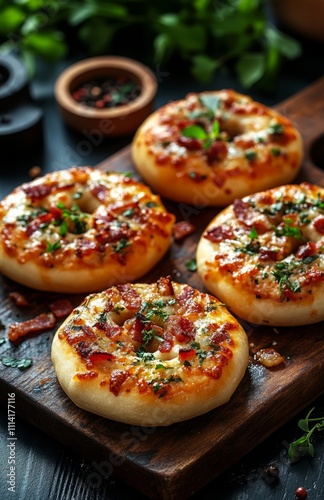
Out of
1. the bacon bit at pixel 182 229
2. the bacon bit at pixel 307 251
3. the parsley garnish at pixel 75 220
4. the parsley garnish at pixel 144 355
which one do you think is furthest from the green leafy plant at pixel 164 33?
the parsley garnish at pixel 144 355

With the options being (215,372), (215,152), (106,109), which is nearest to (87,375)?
(215,372)

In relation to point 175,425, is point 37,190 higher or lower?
higher

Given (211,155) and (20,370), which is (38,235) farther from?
(211,155)

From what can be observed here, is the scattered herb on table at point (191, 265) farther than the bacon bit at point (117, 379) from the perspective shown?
Yes

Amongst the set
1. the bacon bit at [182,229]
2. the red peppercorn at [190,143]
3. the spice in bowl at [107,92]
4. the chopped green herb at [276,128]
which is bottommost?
the bacon bit at [182,229]

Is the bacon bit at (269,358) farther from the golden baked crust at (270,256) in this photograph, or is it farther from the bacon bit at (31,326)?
the bacon bit at (31,326)

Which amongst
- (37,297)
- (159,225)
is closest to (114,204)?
(159,225)

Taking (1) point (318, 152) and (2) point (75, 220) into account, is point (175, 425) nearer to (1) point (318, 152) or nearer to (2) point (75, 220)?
(2) point (75, 220)
